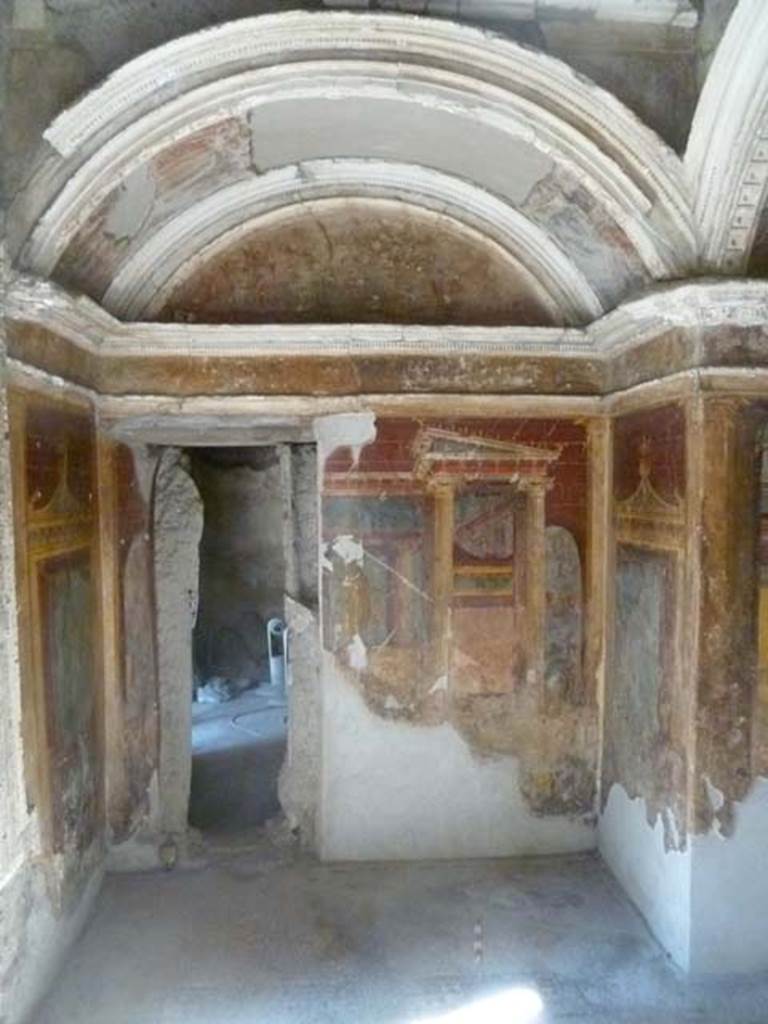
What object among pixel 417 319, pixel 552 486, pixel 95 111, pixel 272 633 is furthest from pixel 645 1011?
pixel 272 633

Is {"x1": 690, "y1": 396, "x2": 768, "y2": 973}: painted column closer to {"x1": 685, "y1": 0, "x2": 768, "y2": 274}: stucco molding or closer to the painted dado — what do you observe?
the painted dado

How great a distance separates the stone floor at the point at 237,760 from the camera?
5.38 m

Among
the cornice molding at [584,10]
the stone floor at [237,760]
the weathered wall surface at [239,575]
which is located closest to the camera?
the cornice molding at [584,10]

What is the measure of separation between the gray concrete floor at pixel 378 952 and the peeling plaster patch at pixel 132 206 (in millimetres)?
3400

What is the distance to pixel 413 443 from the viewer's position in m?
4.45

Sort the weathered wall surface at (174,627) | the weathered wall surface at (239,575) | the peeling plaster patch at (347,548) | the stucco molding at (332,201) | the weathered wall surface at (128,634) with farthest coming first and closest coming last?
the weathered wall surface at (239,575), the weathered wall surface at (174,627), the peeling plaster patch at (347,548), the weathered wall surface at (128,634), the stucco molding at (332,201)

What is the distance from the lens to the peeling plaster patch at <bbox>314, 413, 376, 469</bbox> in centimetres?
441

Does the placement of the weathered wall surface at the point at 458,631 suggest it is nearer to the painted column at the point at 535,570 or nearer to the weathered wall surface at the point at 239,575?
the painted column at the point at 535,570

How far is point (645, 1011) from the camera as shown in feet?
10.9

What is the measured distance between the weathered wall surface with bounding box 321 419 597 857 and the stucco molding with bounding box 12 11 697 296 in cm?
147

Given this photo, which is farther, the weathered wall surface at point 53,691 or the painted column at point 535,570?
the painted column at point 535,570

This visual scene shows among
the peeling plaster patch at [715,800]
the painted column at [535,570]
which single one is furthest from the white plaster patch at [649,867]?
the painted column at [535,570]

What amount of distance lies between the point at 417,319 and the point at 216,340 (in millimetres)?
1133

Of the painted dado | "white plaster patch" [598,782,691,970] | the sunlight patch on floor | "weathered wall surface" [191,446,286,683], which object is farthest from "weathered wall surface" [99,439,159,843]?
"weathered wall surface" [191,446,286,683]
